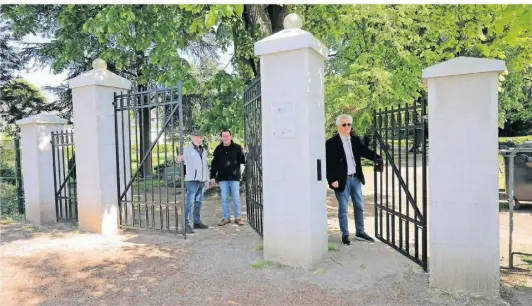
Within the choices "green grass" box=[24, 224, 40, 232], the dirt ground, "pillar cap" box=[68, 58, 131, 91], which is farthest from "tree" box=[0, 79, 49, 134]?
the dirt ground

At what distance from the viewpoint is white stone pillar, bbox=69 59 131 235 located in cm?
624

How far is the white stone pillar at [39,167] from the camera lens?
7.44 metres

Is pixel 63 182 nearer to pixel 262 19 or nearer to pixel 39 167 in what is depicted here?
pixel 39 167

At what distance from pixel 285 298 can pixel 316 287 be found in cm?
40

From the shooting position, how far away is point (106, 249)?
536 centimetres

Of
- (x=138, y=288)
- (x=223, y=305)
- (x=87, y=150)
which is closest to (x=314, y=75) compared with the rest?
(x=223, y=305)

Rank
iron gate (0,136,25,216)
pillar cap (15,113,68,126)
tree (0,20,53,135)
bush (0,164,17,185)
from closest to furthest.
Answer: pillar cap (15,113,68,126)
iron gate (0,136,25,216)
bush (0,164,17,185)
tree (0,20,53,135)

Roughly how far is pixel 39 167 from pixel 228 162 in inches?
148

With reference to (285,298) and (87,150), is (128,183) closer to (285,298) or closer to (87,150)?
(87,150)

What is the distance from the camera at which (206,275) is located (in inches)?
169

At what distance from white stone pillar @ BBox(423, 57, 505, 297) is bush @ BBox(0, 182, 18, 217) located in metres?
9.23

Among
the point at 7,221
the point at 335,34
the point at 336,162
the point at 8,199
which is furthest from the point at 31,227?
the point at 335,34

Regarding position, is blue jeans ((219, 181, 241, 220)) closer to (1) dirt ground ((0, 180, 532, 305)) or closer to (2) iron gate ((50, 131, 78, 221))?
(1) dirt ground ((0, 180, 532, 305))

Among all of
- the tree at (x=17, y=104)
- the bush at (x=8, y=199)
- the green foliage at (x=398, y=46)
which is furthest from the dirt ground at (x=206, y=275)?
the tree at (x=17, y=104)
